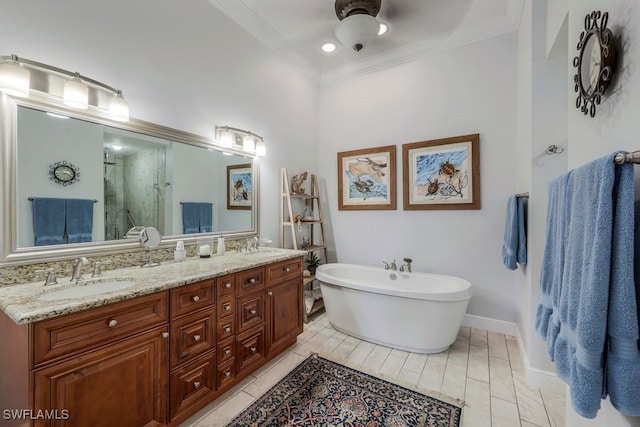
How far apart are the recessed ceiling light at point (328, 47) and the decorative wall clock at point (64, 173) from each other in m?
2.66

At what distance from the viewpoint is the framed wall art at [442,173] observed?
279cm

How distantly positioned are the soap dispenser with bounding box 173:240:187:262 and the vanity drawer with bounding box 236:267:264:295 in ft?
1.65

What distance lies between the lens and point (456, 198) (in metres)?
2.86

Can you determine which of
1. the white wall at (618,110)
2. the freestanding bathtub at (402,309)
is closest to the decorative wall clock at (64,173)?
the freestanding bathtub at (402,309)

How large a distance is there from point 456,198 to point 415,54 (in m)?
1.69

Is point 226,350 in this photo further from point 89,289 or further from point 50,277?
point 50,277

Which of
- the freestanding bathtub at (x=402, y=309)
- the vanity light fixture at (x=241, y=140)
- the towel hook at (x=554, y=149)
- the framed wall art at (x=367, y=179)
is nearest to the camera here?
the towel hook at (x=554, y=149)

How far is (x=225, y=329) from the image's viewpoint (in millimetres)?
1762

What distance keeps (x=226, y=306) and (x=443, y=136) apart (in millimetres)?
2700

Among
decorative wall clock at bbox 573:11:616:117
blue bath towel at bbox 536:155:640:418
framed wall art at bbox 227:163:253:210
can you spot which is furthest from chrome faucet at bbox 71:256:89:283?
decorative wall clock at bbox 573:11:616:117

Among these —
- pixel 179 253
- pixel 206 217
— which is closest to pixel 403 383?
pixel 179 253

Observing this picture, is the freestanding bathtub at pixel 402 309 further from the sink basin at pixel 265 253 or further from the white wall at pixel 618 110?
the white wall at pixel 618 110

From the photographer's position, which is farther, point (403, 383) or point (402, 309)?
point (402, 309)

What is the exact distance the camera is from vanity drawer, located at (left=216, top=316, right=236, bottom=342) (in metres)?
1.72
